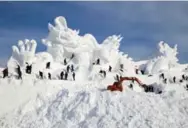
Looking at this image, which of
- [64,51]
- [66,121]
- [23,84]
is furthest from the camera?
[64,51]

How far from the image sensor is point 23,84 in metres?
17.8

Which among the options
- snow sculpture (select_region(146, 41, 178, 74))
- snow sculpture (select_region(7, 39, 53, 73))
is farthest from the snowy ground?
snow sculpture (select_region(146, 41, 178, 74))

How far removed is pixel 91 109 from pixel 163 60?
28867 millimetres

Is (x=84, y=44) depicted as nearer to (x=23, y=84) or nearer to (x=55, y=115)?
(x=23, y=84)

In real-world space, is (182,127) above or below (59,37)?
below

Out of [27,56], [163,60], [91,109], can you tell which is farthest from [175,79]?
[91,109]

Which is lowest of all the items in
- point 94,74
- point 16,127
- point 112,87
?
point 16,127

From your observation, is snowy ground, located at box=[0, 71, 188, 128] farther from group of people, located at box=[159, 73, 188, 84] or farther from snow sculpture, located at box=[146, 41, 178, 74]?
snow sculpture, located at box=[146, 41, 178, 74]

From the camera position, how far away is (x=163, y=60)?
138ft

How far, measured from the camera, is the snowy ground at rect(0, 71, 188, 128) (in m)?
13.3

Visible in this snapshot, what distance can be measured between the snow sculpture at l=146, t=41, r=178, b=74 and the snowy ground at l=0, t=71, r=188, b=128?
2527 cm

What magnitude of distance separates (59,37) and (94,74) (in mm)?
7862

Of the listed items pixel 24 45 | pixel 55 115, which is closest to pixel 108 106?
pixel 55 115

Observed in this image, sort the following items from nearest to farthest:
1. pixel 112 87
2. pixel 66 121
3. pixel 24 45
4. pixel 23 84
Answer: pixel 66 121
pixel 112 87
pixel 23 84
pixel 24 45
